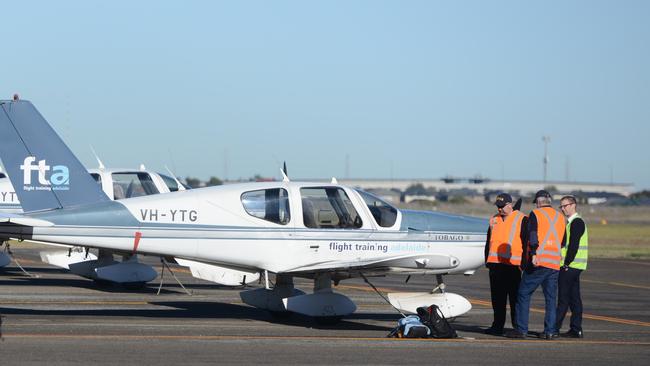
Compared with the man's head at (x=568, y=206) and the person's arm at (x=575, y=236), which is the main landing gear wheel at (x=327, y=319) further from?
the man's head at (x=568, y=206)

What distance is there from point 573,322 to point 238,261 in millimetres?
4825

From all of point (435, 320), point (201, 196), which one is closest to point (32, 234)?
point (201, 196)

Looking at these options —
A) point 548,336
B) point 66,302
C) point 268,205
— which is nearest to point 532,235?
point 548,336

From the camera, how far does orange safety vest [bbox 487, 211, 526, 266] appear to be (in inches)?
602

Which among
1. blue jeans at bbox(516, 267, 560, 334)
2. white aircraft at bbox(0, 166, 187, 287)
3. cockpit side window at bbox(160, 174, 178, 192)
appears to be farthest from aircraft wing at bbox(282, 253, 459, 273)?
cockpit side window at bbox(160, 174, 178, 192)

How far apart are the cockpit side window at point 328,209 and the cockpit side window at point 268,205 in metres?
0.28

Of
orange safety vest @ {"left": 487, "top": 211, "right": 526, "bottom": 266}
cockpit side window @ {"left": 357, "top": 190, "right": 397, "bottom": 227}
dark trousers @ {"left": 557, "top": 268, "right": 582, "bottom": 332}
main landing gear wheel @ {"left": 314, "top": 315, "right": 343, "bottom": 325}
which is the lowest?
main landing gear wheel @ {"left": 314, "top": 315, "right": 343, "bottom": 325}

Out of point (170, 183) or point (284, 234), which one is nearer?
point (284, 234)

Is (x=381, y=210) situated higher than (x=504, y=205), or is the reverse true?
(x=504, y=205)

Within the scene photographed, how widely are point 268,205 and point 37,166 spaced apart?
4.76 metres

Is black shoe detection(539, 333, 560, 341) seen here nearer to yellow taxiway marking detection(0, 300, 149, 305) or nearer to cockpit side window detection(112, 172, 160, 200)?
yellow taxiway marking detection(0, 300, 149, 305)

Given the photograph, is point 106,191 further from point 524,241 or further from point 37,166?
point 524,241

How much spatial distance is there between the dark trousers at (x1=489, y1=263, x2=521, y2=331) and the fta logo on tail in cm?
743

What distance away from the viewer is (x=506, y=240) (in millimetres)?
15352
